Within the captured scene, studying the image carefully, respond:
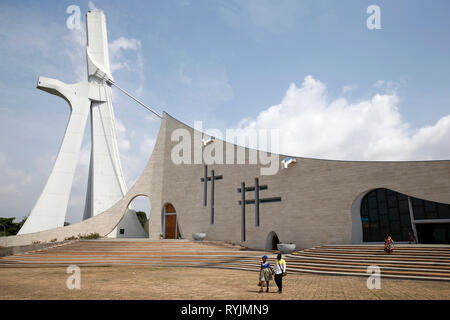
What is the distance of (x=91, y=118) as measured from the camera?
3216 cm

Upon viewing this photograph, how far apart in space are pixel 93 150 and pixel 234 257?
810 inches

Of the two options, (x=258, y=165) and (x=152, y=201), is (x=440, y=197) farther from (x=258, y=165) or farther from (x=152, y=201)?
(x=152, y=201)

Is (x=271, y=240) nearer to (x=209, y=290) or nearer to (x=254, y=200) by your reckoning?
(x=254, y=200)

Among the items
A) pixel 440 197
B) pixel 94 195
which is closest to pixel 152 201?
pixel 94 195

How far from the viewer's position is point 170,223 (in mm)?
26484

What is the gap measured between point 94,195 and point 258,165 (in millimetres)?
17147

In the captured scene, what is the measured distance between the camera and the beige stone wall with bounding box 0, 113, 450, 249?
15.8 meters

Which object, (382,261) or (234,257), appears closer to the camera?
(382,261)

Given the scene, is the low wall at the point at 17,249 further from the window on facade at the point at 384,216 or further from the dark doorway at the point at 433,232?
the dark doorway at the point at 433,232

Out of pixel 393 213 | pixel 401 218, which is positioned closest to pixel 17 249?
pixel 393 213

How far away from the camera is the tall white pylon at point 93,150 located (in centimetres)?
2783

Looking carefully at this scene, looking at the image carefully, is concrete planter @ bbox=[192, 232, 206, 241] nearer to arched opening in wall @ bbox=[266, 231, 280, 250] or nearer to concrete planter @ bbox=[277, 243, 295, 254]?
arched opening in wall @ bbox=[266, 231, 280, 250]
